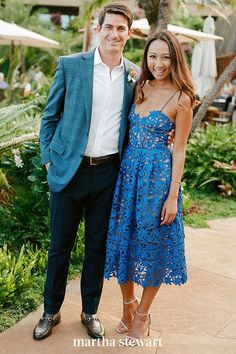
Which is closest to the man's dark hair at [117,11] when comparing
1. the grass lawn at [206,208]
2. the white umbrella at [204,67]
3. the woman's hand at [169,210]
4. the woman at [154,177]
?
the woman at [154,177]

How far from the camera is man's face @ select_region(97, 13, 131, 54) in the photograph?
2809 millimetres

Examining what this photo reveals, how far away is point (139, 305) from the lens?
10.2 feet

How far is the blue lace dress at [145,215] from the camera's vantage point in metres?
2.86

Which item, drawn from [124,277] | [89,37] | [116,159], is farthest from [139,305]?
[89,37]

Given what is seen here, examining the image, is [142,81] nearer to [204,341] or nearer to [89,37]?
[204,341]

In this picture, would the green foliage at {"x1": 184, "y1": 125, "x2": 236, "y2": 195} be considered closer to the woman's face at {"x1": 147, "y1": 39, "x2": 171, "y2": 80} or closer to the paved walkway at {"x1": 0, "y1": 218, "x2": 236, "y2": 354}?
the paved walkway at {"x1": 0, "y1": 218, "x2": 236, "y2": 354}

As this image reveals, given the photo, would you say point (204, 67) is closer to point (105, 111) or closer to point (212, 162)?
point (212, 162)

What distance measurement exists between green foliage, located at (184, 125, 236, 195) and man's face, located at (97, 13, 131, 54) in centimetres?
462

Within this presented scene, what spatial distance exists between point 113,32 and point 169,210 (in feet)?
3.45

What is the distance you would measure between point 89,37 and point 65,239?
962cm

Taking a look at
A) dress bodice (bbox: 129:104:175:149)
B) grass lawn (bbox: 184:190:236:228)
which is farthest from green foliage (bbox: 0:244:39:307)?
grass lawn (bbox: 184:190:236:228)

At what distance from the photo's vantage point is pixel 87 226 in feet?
10.1

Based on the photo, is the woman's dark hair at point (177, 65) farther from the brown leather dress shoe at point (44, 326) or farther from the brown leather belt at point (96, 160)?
the brown leather dress shoe at point (44, 326)

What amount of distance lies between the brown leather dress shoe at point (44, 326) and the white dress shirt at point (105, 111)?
3.47 ft
